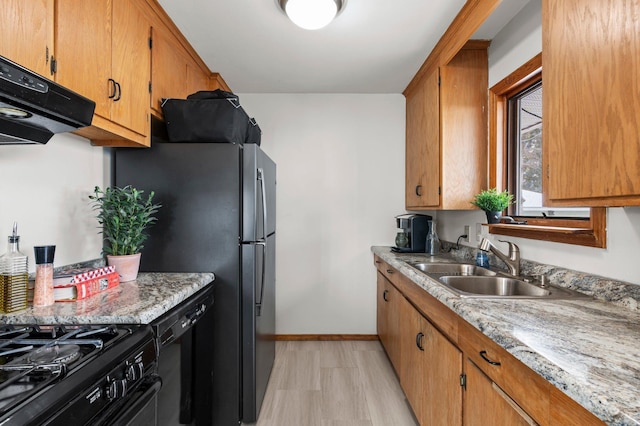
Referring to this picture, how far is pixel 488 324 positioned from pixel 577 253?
80cm

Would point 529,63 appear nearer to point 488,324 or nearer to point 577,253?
point 577,253

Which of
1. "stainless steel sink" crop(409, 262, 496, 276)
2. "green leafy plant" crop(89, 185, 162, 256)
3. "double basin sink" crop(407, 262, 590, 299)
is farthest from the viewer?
"stainless steel sink" crop(409, 262, 496, 276)

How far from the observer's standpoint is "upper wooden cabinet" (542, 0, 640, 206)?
0.90m

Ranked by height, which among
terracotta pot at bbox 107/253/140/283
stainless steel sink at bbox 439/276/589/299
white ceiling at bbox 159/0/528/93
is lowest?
stainless steel sink at bbox 439/276/589/299

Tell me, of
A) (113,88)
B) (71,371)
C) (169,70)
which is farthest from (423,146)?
(71,371)

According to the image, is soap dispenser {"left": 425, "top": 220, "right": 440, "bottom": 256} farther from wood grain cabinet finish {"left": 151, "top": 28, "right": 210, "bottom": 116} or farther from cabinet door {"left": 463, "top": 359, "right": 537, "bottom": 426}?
wood grain cabinet finish {"left": 151, "top": 28, "right": 210, "bottom": 116}

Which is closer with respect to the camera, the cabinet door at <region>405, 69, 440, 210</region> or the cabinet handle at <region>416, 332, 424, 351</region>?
the cabinet handle at <region>416, 332, 424, 351</region>

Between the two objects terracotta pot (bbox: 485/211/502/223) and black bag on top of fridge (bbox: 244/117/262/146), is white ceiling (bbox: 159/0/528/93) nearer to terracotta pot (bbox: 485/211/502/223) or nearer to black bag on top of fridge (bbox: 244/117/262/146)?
Answer: black bag on top of fridge (bbox: 244/117/262/146)

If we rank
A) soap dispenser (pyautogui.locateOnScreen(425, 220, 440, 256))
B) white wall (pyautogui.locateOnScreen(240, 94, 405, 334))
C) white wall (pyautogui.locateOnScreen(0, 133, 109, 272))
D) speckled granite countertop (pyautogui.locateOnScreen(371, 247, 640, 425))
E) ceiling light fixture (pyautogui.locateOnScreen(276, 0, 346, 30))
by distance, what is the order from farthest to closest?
white wall (pyautogui.locateOnScreen(240, 94, 405, 334))
soap dispenser (pyautogui.locateOnScreen(425, 220, 440, 256))
ceiling light fixture (pyautogui.locateOnScreen(276, 0, 346, 30))
white wall (pyautogui.locateOnScreen(0, 133, 109, 272))
speckled granite countertop (pyautogui.locateOnScreen(371, 247, 640, 425))

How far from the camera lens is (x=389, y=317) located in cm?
265

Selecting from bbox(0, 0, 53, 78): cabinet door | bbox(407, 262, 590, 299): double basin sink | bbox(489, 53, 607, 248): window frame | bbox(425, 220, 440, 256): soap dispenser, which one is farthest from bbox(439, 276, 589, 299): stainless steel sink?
bbox(0, 0, 53, 78): cabinet door

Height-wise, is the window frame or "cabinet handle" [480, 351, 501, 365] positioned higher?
the window frame

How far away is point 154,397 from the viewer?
1079 millimetres

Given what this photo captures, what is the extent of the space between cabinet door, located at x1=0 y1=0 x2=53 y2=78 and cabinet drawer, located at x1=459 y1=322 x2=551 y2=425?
5.68ft
